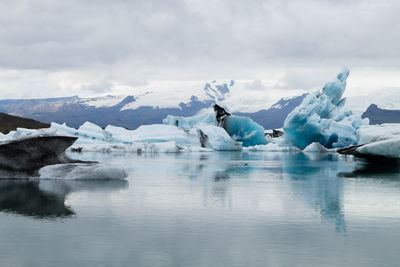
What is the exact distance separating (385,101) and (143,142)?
262 feet

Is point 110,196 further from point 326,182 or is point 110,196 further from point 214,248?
point 326,182

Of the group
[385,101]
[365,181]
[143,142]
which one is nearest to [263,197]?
[365,181]

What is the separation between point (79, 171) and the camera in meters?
18.2

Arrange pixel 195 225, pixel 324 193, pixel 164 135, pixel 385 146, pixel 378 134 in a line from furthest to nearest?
pixel 164 135
pixel 378 134
pixel 385 146
pixel 324 193
pixel 195 225

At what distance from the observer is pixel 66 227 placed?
973cm

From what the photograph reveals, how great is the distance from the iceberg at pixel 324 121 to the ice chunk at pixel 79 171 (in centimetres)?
3658

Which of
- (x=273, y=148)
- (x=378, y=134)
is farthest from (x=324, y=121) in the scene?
(x=378, y=134)

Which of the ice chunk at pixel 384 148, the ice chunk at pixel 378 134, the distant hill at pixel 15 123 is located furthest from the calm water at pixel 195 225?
the distant hill at pixel 15 123

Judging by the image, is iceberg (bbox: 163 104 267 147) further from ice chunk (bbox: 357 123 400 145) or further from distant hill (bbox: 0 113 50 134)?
distant hill (bbox: 0 113 50 134)

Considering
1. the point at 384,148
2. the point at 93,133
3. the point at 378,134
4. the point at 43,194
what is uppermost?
the point at 93,133

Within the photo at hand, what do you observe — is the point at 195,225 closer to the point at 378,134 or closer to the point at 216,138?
the point at 378,134

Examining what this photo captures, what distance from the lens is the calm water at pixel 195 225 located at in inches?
301

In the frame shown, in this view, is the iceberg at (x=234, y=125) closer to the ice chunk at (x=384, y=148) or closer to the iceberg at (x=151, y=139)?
the iceberg at (x=151, y=139)

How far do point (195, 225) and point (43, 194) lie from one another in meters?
5.96
